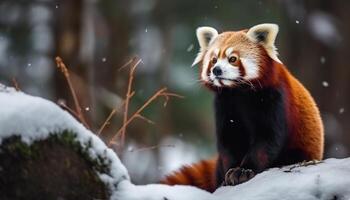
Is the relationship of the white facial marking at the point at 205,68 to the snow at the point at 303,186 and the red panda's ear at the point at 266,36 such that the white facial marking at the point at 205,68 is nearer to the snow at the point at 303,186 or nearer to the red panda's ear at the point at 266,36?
the red panda's ear at the point at 266,36

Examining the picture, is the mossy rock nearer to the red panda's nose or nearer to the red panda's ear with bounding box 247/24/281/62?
the red panda's nose

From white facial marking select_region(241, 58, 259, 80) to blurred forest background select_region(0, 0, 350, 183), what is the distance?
594 cm

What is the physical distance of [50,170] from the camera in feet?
10.3

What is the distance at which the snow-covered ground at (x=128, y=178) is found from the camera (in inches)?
126

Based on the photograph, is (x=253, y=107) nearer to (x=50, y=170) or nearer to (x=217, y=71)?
(x=217, y=71)

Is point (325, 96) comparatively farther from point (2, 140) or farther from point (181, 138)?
point (2, 140)

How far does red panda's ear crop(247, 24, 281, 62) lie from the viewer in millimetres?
4445

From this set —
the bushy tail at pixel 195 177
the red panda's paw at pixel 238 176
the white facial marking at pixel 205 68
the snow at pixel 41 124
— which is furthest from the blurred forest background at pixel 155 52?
the snow at pixel 41 124

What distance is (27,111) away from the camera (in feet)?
10.5

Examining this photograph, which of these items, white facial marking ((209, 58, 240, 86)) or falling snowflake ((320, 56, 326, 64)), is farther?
falling snowflake ((320, 56, 326, 64))

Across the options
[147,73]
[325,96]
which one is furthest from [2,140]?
[147,73]

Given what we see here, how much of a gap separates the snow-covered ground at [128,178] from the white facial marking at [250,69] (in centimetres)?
78

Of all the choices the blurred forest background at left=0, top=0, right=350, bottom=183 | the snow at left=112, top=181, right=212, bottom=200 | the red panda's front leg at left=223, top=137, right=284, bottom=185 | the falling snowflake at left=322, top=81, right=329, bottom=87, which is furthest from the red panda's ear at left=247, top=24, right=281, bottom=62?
the falling snowflake at left=322, top=81, right=329, bottom=87

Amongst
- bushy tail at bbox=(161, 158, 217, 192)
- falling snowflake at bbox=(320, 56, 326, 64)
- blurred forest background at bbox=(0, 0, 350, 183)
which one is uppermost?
bushy tail at bbox=(161, 158, 217, 192)
